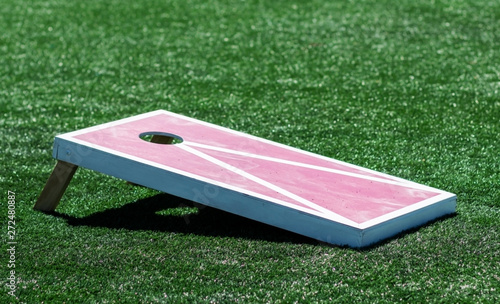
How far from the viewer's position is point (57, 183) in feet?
18.8

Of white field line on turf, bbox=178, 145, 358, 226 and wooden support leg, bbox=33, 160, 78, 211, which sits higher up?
white field line on turf, bbox=178, 145, 358, 226

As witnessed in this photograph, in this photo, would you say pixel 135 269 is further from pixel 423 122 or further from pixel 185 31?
pixel 185 31

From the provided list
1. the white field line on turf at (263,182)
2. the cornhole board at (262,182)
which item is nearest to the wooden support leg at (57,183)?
the cornhole board at (262,182)

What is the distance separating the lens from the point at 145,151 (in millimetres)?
5656

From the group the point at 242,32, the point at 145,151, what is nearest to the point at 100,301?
the point at 145,151

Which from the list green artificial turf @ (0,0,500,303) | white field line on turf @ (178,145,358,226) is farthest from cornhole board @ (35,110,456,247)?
green artificial turf @ (0,0,500,303)

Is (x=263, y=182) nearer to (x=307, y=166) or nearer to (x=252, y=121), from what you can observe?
(x=307, y=166)

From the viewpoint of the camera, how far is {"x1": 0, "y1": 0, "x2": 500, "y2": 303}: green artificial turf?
4.67m

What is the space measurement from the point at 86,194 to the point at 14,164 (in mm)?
907

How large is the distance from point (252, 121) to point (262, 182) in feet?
8.15

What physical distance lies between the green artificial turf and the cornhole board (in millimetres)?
124

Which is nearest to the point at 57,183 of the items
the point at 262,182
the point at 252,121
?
the point at 262,182

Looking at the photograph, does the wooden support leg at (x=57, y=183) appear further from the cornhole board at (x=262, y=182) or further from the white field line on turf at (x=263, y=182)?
the white field line on turf at (x=263, y=182)

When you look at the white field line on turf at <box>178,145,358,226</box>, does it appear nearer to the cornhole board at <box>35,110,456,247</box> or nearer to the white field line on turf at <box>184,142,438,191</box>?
the cornhole board at <box>35,110,456,247</box>
